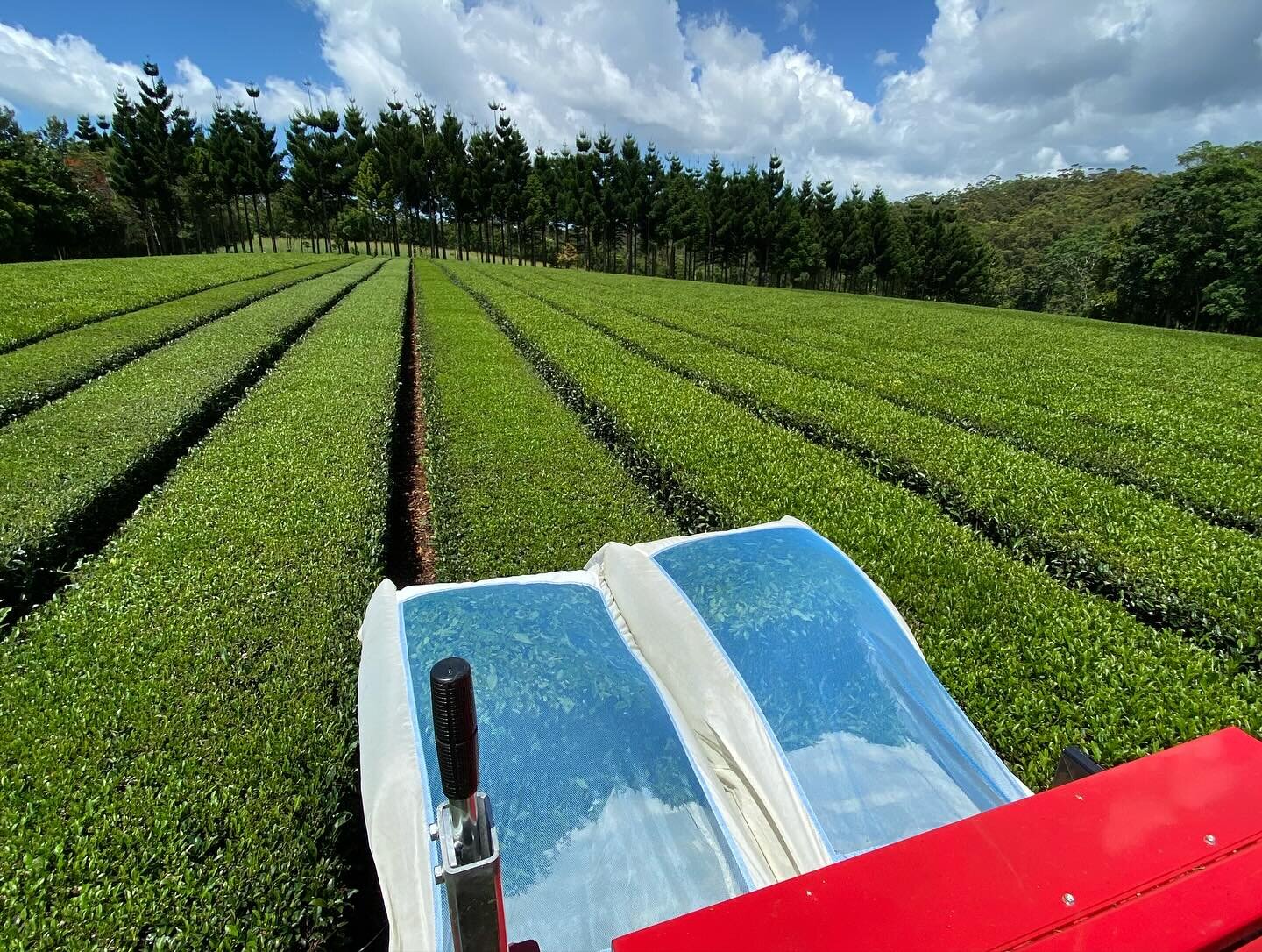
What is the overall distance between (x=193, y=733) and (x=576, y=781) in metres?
1.84

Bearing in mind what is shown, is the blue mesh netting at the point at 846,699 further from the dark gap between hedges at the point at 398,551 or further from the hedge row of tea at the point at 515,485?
the hedge row of tea at the point at 515,485

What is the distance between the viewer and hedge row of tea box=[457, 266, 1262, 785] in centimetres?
296

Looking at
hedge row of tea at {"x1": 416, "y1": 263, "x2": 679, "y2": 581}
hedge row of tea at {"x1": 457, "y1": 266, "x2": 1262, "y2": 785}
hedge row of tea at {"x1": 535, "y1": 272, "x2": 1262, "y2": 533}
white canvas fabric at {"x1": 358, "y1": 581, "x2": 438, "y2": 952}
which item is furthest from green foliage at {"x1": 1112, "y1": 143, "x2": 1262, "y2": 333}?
white canvas fabric at {"x1": 358, "y1": 581, "x2": 438, "y2": 952}

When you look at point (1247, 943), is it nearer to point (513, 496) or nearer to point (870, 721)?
point (870, 721)

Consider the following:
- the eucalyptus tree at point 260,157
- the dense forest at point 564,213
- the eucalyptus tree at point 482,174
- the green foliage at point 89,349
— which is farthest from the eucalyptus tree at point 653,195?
the green foliage at point 89,349

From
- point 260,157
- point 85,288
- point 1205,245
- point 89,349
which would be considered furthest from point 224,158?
point 1205,245

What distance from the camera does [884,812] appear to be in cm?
199

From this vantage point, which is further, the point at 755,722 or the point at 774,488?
the point at 774,488

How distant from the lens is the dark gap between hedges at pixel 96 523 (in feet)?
14.1

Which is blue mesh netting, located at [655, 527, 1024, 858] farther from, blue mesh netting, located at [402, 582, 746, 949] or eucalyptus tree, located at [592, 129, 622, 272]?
eucalyptus tree, located at [592, 129, 622, 272]

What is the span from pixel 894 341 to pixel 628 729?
15986mm

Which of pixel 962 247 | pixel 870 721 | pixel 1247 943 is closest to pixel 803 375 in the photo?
pixel 870 721

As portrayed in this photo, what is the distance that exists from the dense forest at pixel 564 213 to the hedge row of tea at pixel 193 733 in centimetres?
4346

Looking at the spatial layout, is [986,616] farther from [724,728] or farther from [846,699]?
[724,728]
